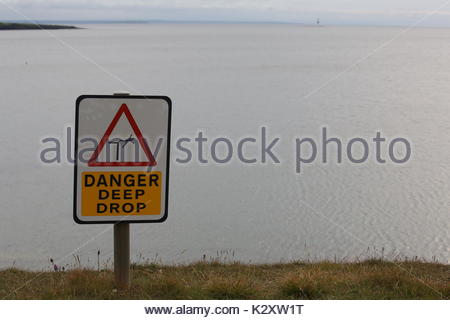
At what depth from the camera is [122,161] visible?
162 inches

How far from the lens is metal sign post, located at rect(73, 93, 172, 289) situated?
4035 millimetres

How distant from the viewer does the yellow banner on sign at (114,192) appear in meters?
4.14

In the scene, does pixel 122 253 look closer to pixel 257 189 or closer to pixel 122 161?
pixel 122 161

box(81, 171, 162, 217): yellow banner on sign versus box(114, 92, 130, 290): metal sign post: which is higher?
box(81, 171, 162, 217): yellow banner on sign

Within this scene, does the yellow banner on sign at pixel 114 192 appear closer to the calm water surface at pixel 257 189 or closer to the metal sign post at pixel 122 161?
the metal sign post at pixel 122 161

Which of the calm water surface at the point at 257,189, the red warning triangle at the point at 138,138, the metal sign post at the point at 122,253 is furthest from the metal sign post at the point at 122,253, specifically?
the calm water surface at the point at 257,189

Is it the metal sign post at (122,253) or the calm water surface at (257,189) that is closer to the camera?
the metal sign post at (122,253)

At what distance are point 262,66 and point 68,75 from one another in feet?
42.0

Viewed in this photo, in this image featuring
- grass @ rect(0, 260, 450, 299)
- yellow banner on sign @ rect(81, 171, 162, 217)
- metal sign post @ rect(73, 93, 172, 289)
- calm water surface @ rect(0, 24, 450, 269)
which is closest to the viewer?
metal sign post @ rect(73, 93, 172, 289)

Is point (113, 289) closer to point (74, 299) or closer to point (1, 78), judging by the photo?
point (74, 299)

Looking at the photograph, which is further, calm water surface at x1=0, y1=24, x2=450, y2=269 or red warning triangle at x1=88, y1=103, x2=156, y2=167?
calm water surface at x1=0, y1=24, x2=450, y2=269

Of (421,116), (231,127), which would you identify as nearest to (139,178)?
(231,127)

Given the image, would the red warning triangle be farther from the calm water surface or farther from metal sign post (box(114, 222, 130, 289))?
the calm water surface

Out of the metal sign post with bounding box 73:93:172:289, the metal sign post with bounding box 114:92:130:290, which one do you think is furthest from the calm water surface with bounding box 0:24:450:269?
the metal sign post with bounding box 73:93:172:289
